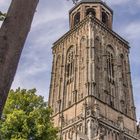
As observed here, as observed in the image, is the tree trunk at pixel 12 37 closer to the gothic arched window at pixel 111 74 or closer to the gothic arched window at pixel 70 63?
the gothic arched window at pixel 111 74

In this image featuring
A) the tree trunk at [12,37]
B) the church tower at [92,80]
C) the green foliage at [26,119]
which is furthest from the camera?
the church tower at [92,80]

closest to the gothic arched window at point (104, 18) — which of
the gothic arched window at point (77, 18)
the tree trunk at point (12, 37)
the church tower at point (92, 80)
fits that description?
the church tower at point (92, 80)

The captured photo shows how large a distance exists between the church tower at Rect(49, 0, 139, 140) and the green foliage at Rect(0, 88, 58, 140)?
14.8m

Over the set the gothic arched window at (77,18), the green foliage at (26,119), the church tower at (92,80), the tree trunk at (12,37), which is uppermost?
the gothic arched window at (77,18)

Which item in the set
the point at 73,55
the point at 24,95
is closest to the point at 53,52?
the point at 73,55

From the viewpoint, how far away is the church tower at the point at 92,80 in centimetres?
3462

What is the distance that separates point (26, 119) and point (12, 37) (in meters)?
10.9

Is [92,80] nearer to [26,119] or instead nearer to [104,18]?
[104,18]

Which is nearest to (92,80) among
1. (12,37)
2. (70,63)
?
(70,63)

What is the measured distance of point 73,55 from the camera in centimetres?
4381

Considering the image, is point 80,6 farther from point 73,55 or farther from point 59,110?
point 59,110

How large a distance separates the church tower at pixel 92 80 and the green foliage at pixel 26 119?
48.7ft

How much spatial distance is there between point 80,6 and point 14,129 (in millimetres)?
35048

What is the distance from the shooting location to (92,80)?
1486 inches
